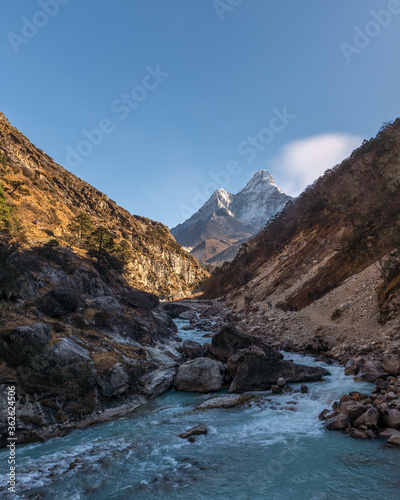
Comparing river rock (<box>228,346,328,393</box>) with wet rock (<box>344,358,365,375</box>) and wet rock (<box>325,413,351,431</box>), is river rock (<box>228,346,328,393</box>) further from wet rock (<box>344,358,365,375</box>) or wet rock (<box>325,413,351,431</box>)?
wet rock (<box>325,413,351,431</box>)

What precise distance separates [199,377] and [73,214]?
93.3 meters

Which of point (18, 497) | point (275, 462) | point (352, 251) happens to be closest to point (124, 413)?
point (18, 497)

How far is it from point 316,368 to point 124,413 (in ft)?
42.4

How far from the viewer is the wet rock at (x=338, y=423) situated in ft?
38.0

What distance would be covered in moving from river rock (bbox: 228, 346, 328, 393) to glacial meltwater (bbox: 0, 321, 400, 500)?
3.03 metres

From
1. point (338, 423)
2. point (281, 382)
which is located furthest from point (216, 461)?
point (281, 382)

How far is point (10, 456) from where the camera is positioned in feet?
35.8

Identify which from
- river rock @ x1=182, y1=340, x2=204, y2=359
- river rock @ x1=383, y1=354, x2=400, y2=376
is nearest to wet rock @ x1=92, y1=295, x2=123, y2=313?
river rock @ x1=182, y1=340, x2=204, y2=359

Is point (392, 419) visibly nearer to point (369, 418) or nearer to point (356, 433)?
point (369, 418)

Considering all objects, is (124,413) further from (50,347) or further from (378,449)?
(378,449)

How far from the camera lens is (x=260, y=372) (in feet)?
59.5

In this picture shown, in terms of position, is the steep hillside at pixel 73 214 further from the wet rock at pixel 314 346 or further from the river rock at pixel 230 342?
the wet rock at pixel 314 346

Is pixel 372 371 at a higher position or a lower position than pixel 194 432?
higher

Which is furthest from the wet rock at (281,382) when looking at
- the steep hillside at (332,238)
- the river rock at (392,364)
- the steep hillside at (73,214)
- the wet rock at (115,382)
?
the steep hillside at (73,214)
